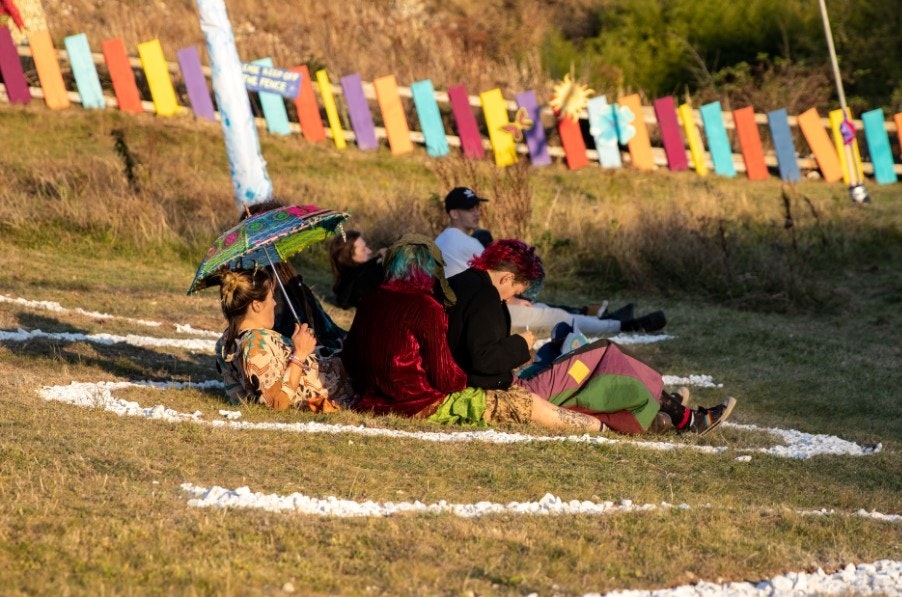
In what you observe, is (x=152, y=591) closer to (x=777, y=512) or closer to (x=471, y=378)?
(x=777, y=512)

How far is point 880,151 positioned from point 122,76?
11.2 meters

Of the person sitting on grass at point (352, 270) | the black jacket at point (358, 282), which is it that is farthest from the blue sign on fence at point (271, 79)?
the black jacket at point (358, 282)

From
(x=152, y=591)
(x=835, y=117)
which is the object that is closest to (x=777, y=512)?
(x=152, y=591)

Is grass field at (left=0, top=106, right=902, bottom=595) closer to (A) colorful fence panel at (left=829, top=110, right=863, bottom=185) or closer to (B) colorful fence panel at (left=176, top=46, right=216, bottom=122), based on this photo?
(B) colorful fence panel at (left=176, top=46, right=216, bottom=122)

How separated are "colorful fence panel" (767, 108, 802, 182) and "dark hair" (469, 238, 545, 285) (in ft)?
44.4

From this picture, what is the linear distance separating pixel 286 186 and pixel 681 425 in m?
9.73

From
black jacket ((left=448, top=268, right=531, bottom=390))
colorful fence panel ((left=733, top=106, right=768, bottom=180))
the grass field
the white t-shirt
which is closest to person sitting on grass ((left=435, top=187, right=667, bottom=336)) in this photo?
the white t-shirt

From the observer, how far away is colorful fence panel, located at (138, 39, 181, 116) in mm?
18898

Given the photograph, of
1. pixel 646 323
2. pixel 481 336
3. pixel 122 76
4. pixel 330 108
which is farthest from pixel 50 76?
pixel 481 336

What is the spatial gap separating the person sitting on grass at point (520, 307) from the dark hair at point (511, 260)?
2431 millimetres

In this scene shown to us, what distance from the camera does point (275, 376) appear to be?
23.4 ft

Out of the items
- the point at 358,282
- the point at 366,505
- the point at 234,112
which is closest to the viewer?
the point at 366,505

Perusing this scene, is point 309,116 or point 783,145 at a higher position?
point 309,116

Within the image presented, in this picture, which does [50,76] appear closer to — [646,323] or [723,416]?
[646,323]
